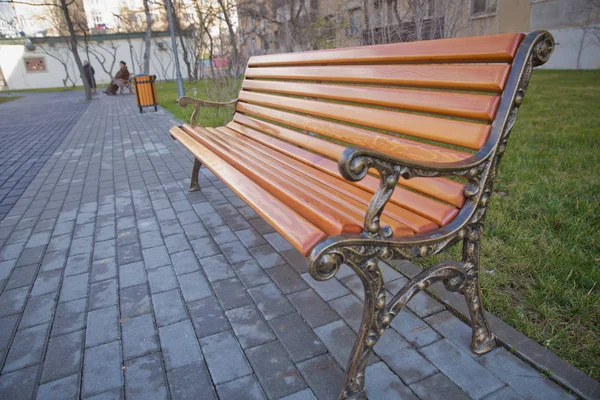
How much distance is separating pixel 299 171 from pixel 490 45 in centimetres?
117

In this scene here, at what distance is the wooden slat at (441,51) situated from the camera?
153cm

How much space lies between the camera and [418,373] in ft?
5.62

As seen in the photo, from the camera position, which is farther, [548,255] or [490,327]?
[548,255]

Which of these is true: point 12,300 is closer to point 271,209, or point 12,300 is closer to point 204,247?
point 204,247

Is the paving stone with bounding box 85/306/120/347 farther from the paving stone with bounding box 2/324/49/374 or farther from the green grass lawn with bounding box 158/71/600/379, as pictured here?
the green grass lawn with bounding box 158/71/600/379

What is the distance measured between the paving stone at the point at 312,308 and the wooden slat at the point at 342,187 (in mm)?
604

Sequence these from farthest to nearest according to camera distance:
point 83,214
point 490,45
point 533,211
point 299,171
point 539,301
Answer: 1. point 83,214
2. point 533,211
3. point 299,171
4. point 539,301
5. point 490,45

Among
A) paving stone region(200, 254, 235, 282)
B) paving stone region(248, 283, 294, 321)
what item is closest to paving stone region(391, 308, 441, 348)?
paving stone region(248, 283, 294, 321)

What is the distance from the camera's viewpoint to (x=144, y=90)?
438 inches

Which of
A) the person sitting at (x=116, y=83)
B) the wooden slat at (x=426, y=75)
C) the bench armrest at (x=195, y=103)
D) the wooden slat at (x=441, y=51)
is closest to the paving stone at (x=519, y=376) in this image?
the wooden slat at (x=426, y=75)

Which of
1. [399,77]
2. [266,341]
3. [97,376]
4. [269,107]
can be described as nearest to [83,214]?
[269,107]

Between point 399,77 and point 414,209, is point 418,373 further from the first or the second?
point 399,77

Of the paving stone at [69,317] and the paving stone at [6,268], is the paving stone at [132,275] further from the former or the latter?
the paving stone at [6,268]

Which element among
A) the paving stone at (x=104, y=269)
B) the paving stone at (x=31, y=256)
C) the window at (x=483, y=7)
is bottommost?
the paving stone at (x=104, y=269)
